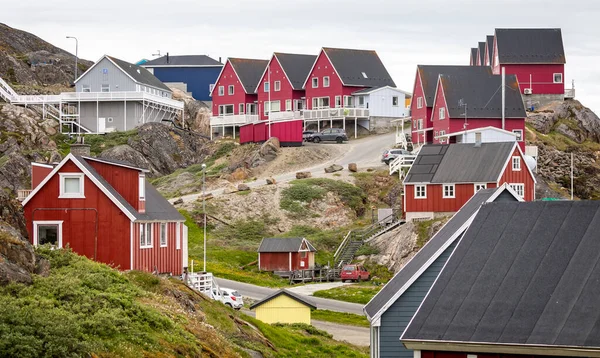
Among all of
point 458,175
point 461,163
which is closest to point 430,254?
point 458,175

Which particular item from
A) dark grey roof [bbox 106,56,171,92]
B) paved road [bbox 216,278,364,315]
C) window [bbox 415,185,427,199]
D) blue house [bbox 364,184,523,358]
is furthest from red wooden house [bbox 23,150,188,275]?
dark grey roof [bbox 106,56,171,92]

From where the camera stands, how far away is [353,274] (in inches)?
3078

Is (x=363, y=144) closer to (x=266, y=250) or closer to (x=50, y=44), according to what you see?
(x=266, y=250)

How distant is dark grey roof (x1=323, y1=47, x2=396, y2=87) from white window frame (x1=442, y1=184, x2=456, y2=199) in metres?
39.4

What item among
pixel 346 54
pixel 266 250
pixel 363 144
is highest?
pixel 346 54

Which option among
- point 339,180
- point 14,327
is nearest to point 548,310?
point 14,327

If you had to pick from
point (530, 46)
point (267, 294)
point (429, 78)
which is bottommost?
point (267, 294)

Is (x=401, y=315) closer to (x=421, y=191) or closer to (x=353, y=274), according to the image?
(x=353, y=274)

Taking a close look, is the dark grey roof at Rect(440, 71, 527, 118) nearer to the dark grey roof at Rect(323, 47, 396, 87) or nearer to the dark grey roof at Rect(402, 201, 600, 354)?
the dark grey roof at Rect(323, 47, 396, 87)

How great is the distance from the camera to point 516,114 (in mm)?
99438

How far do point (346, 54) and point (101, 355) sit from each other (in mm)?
94457

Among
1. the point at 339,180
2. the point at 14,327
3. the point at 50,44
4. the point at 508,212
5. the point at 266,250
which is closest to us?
the point at 14,327

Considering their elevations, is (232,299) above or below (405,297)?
below

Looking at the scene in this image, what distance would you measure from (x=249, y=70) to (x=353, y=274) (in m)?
51.9
